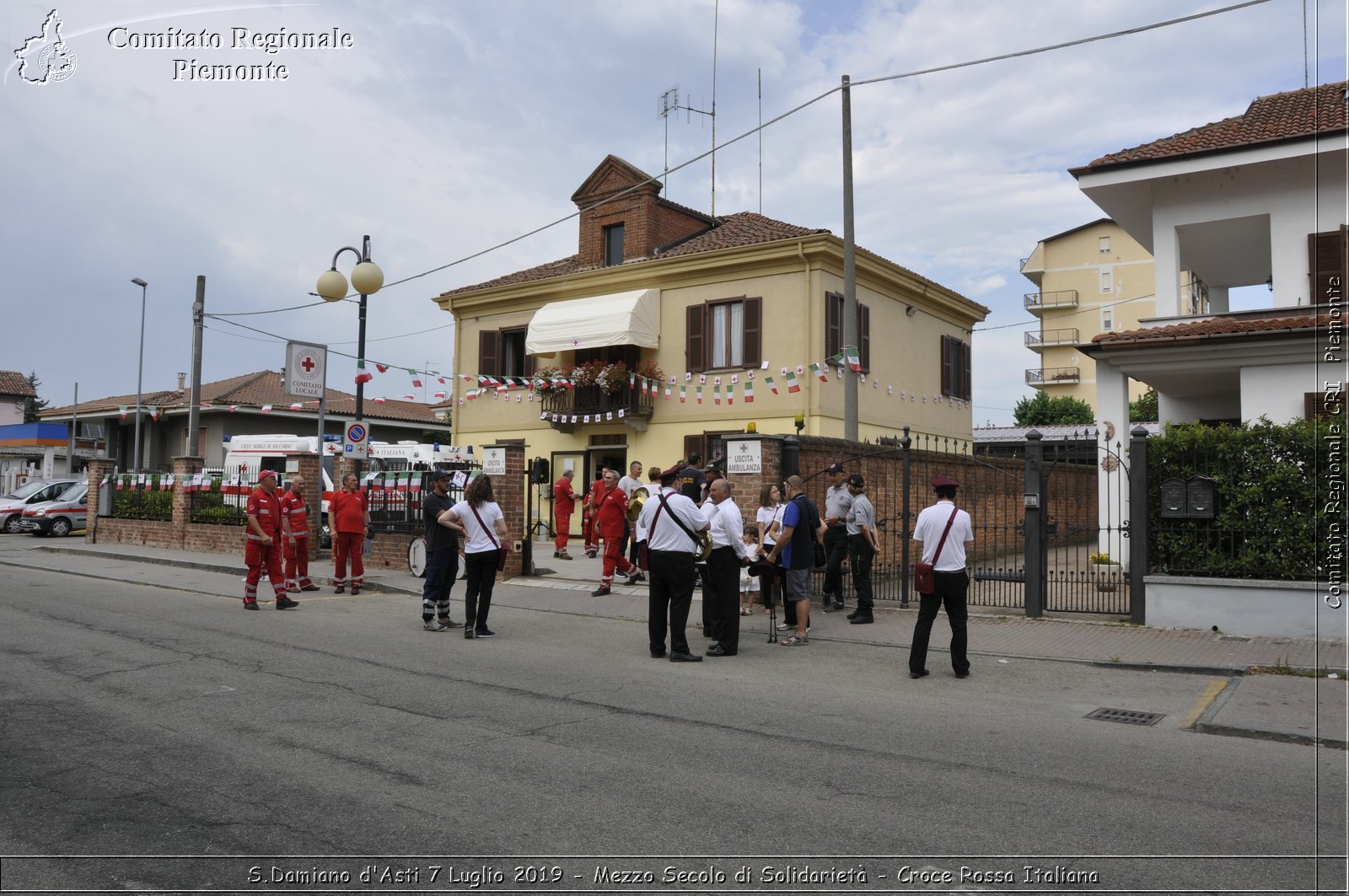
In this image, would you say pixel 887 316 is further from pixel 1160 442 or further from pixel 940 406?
pixel 1160 442

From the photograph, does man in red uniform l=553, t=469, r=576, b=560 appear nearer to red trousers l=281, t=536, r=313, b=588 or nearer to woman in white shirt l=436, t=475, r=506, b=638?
red trousers l=281, t=536, r=313, b=588

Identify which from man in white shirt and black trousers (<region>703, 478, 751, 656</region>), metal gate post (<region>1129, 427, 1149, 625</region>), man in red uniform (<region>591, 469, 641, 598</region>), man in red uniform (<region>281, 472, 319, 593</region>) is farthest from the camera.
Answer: man in red uniform (<region>591, 469, 641, 598</region>)

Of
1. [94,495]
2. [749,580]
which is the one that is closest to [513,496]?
[749,580]

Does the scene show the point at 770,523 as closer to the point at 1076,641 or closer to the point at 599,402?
the point at 1076,641

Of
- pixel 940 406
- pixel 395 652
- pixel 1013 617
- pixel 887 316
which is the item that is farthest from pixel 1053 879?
pixel 940 406

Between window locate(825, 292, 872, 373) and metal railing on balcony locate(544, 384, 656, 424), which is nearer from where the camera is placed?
window locate(825, 292, 872, 373)

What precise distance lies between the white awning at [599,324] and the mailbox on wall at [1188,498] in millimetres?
14307

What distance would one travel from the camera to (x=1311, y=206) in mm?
15531

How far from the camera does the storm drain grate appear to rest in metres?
7.35

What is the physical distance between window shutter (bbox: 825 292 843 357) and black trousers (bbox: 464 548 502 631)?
1297 cm

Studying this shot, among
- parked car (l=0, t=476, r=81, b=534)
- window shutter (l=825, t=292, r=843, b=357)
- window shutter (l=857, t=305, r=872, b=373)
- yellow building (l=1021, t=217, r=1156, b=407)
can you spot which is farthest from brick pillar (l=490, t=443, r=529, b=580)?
yellow building (l=1021, t=217, r=1156, b=407)

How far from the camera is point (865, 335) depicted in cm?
2398

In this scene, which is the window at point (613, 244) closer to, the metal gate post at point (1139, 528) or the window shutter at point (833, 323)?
the window shutter at point (833, 323)

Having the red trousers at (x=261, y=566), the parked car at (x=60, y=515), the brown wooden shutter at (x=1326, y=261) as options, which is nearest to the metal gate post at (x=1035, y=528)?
the brown wooden shutter at (x=1326, y=261)
